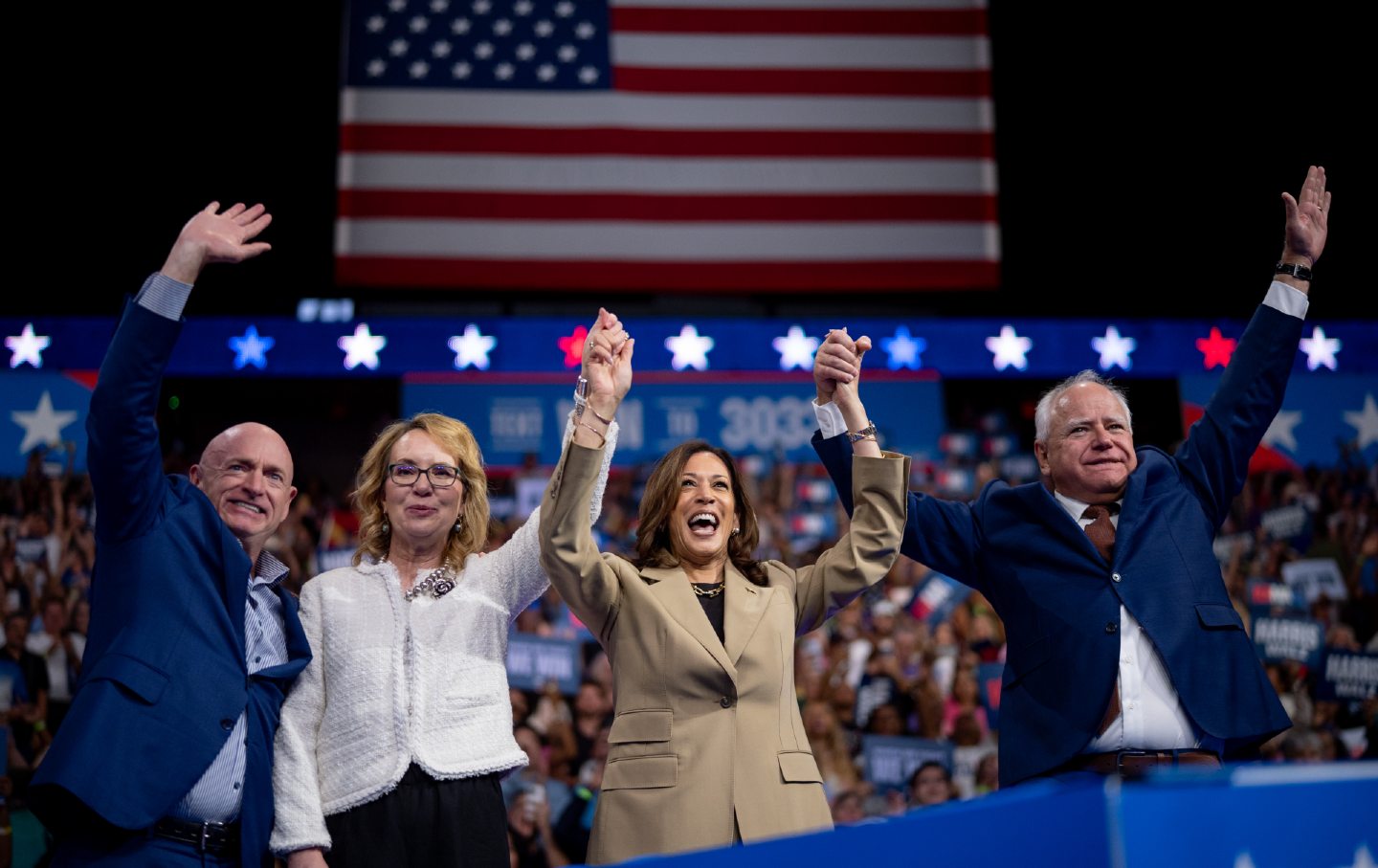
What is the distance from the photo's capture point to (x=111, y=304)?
7.29 meters

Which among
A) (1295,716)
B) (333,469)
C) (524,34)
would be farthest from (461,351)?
(1295,716)

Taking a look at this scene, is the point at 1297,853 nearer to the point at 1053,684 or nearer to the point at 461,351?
the point at 1053,684

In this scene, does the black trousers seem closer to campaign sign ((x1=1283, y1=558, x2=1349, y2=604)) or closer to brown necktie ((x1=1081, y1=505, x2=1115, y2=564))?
brown necktie ((x1=1081, y1=505, x2=1115, y2=564))

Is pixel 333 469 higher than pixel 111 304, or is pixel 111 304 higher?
pixel 111 304

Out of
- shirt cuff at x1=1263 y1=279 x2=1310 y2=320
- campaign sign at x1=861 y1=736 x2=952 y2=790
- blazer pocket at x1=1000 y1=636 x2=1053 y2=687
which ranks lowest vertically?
campaign sign at x1=861 y1=736 x2=952 y2=790

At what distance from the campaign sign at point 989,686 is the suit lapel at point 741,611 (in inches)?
147

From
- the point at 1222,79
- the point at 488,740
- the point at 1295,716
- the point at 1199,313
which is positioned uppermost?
the point at 1222,79

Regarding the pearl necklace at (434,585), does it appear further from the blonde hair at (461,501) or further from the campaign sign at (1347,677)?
the campaign sign at (1347,677)

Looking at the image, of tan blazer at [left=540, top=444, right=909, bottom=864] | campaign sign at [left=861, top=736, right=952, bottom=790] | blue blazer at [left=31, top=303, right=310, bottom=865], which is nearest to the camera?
blue blazer at [left=31, top=303, right=310, bottom=865]

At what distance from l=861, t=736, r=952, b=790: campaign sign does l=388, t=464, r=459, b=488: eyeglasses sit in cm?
386

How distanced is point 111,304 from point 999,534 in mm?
5838

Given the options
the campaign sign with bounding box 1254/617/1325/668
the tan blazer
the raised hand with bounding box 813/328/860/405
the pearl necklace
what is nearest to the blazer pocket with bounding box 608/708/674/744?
the tan blazer

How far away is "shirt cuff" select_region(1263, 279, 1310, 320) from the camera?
9.68ft

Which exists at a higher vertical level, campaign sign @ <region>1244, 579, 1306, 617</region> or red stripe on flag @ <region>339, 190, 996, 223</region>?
red stripe on flag @ <region>339, 190, 996, 223</region>
